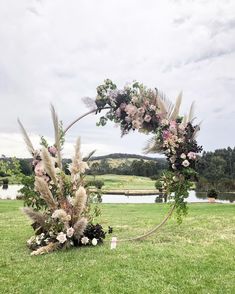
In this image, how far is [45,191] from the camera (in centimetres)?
1020

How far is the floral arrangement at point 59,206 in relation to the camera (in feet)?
Answer: 33.1

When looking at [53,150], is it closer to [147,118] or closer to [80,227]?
[80,227]

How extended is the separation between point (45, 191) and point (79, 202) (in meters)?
0.89

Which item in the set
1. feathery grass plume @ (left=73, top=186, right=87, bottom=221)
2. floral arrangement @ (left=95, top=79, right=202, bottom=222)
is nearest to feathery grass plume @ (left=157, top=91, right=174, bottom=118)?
floral arrangement @ (left=95, top=79, right=202, bottom=222)

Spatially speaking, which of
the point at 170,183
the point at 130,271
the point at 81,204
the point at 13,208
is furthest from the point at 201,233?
the point at 13,208

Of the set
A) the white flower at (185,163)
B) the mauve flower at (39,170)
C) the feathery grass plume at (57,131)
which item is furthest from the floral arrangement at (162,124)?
the mauve flower at (39,170)

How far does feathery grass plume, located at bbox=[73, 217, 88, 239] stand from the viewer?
10.2 meters

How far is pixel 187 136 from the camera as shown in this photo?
11.0 meters

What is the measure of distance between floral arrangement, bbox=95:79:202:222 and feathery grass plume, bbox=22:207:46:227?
3.23 m

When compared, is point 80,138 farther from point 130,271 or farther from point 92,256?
point 130,271

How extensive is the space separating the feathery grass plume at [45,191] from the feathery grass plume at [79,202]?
21.6 inches

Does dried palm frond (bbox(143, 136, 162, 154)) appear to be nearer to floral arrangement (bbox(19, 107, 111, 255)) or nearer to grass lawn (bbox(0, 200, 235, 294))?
floral arrangement (bbox(19, 107, 111, 255))

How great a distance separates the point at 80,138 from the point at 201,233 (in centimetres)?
443

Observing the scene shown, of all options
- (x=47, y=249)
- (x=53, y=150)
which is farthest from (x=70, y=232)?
(x=53, y=150)
